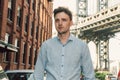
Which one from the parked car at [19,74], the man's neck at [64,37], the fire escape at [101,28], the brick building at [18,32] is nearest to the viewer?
the man's neck at [64,37]

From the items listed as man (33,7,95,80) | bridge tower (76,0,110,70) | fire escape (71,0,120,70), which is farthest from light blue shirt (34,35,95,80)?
bridge tower (76,0,110,70)

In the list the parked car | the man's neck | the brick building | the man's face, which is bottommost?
the parked car

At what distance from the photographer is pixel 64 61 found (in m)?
3.33

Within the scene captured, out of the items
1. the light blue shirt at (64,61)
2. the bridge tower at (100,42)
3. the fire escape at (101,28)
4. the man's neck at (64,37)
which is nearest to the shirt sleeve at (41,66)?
the light blue shirt at (64,61)

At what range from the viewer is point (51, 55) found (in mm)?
3396

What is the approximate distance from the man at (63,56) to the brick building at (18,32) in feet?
52.7

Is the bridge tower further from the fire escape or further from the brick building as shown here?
the brick building

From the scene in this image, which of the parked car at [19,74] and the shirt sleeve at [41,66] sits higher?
the shirt sleeve at [41,66]

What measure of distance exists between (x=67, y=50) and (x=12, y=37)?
963 inches

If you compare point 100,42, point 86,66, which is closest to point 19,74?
point 86,66

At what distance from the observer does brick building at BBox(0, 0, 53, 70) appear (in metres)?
24.8

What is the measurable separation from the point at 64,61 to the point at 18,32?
27135 mm

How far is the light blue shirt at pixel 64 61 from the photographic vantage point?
3.33m

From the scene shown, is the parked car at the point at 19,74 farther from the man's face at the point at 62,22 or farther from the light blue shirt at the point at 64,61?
the man's face at the point at 62,22
